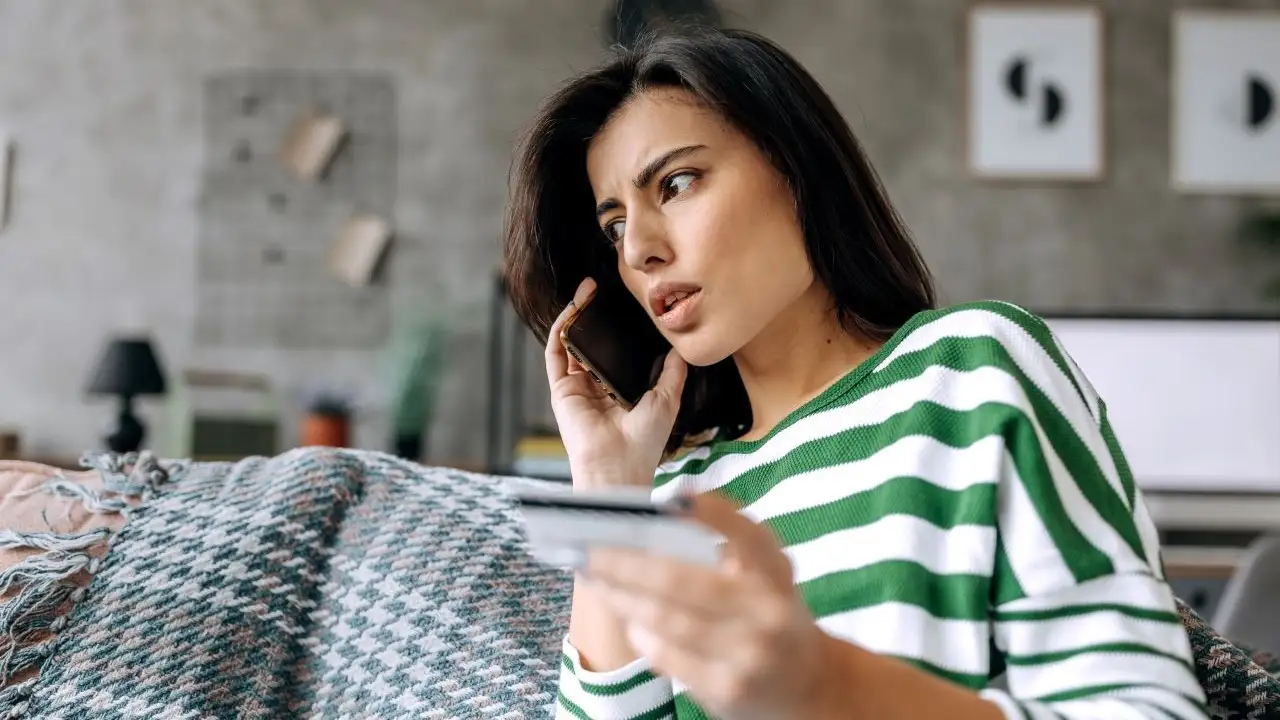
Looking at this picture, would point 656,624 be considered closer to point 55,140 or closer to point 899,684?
point 899,684

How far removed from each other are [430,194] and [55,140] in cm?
122

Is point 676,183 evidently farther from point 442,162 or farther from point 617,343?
Result: point 442,162

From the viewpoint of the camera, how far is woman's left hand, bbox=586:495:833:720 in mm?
526

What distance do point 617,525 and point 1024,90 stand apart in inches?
136

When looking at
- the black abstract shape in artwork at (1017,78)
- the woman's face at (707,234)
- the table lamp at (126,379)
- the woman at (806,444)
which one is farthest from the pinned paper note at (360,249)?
the woman's face at (707,234)

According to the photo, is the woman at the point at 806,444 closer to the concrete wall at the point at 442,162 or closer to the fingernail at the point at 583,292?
the fingernail at the point at 583,292

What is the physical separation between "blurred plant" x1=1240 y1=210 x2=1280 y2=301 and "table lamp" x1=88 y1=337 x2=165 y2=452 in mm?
3329

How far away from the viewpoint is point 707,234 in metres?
1.07

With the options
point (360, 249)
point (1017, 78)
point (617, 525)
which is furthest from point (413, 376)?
point (617, 525)

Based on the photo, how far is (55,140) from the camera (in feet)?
12.0

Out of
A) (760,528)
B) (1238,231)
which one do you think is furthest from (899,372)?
(1238,231)

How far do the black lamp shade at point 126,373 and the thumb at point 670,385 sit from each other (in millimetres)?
2307

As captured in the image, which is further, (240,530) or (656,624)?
(240,530)

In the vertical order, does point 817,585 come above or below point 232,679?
above
